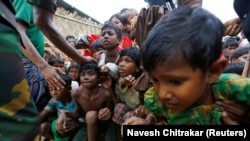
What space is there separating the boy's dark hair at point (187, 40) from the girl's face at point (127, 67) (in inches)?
51.9

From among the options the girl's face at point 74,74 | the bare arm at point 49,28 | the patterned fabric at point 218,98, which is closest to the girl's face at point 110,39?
the girl's face at point 74,74

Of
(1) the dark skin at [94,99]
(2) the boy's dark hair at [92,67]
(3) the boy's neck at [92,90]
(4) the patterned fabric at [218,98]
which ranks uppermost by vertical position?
(2) the boy's dark hair at [92,67]

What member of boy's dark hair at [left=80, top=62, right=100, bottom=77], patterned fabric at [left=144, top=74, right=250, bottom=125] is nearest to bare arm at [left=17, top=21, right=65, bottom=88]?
boy's dark hair at [left=80, top=62, right=100, bottom=77]

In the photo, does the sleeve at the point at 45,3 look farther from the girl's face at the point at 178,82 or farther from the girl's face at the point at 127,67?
the girl's face at the point at 178,82

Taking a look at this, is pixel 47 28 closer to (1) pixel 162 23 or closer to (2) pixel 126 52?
(2) pixel 126 52

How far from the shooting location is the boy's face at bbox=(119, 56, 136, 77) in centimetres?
261

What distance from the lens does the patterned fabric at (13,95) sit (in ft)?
3.54

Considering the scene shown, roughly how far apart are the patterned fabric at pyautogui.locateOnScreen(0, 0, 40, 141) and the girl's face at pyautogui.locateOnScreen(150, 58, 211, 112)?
462 mm

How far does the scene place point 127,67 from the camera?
2.61 m

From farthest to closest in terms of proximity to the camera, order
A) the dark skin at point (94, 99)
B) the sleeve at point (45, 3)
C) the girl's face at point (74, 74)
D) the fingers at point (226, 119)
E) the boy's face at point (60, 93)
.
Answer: the girl's face at point (74, 74) < the boy's face at point (60, 93) < the dark skin at point (94, 99) < the sleeve at point (45, 3) < the fingers at point (226, 119)

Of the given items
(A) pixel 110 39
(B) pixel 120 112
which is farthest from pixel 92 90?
(A) pixel 110 39

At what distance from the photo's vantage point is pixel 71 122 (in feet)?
9.80

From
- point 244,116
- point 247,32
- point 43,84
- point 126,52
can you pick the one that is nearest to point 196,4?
point 247,32

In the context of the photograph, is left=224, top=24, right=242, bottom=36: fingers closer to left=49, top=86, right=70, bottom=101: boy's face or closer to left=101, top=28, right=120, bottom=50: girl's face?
left=101, top=28, right=120, bottom=50: girl's face
